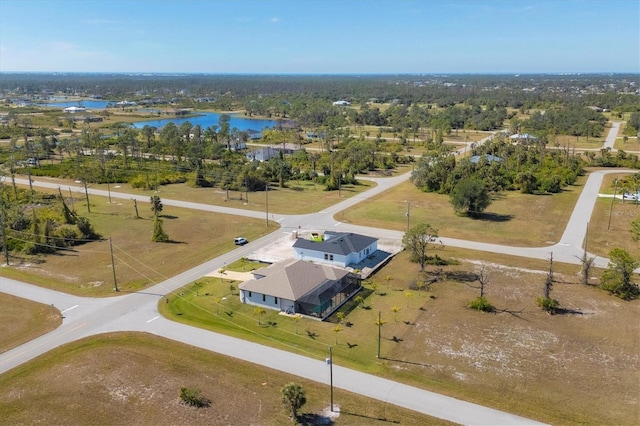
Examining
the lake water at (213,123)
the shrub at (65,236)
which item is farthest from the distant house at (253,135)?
the shrub at (65,236)

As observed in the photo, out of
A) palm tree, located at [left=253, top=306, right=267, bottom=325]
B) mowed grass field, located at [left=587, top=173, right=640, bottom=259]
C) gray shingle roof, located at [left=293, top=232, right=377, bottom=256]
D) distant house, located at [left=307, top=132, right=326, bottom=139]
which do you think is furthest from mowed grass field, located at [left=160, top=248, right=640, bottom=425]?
distant house, located at [left=307, top=132, right=326, bottom=139]

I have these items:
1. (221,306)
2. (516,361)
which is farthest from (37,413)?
(516,361)

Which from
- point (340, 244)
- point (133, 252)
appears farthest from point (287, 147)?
point (340, 244)

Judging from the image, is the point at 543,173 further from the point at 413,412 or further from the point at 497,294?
the point at 413,412

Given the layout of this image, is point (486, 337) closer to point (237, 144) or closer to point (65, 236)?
point (65, 236)

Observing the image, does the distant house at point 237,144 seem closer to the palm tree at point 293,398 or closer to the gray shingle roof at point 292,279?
the gray shingle roof at point 292,279

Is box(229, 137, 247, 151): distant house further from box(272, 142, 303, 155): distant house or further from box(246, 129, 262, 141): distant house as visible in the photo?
box(246, 129, 262, 141): distant house
